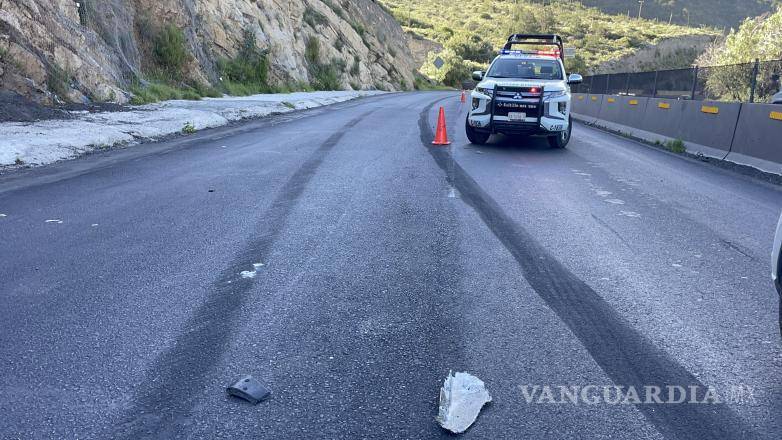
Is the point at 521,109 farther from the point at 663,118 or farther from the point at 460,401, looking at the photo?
the point at 460,401

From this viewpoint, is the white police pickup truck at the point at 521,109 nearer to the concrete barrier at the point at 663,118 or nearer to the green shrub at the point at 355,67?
the concrete barrier at the point at 663,118

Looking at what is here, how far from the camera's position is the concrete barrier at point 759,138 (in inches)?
379

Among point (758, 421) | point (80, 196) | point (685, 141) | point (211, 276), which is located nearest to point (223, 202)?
point (80, 196)

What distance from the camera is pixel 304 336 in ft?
11.1

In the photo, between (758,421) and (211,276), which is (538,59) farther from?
(758,421)

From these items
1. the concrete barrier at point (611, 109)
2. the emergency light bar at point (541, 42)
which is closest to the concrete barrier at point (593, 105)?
the concrete barrier at point (611, 109)

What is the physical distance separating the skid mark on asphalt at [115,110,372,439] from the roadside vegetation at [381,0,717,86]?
69.1 meters

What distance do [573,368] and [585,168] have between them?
705cm

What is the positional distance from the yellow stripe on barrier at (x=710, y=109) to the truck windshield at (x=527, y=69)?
2.89 meters

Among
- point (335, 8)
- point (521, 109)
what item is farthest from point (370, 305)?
point (335, 8)

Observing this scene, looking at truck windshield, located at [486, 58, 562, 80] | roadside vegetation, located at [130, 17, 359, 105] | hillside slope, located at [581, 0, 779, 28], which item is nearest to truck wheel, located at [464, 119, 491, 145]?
truck windshield, located at [486, 58, 562, 80]

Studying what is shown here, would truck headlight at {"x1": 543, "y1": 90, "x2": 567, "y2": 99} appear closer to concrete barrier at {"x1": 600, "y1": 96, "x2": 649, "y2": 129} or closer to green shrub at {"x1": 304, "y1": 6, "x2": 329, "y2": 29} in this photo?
concrete barrier at {"x1": 600, "y1": 96, "x2": 649, "y2": 129}

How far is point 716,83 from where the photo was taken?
14820mm

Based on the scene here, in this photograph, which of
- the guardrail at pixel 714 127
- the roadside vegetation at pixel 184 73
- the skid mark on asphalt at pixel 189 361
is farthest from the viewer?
the roadside vegetation at pixel 184 73
